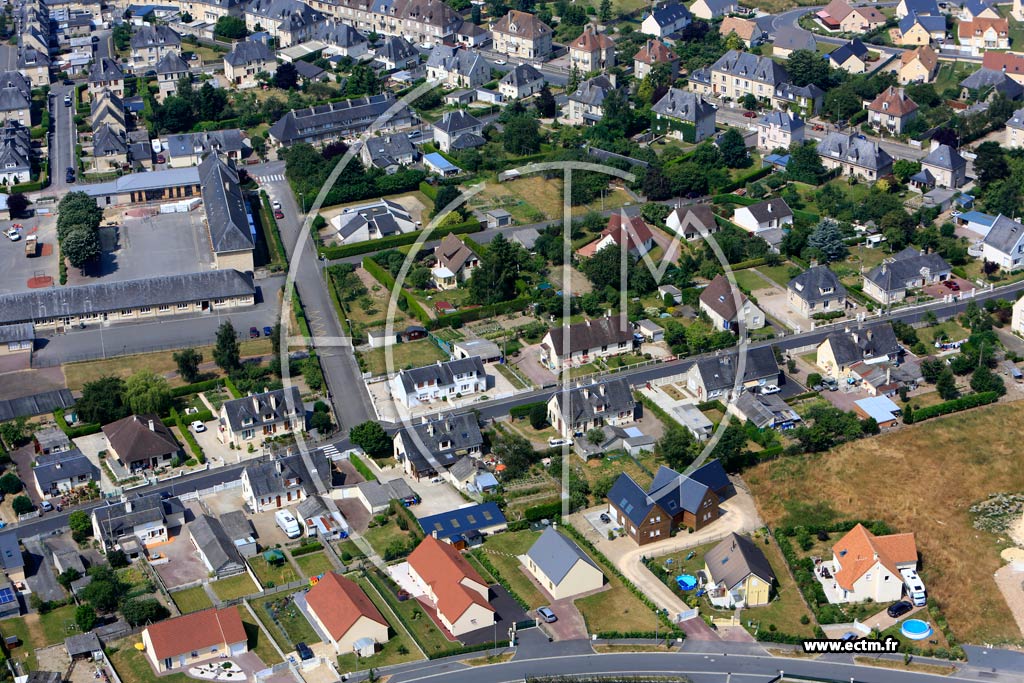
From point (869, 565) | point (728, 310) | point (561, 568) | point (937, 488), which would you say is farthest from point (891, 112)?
point (561, 568)

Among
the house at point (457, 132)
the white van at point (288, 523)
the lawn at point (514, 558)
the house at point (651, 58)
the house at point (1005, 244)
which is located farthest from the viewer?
the house at point (651, 58)

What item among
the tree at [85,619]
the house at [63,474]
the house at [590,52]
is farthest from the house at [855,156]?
the tree at [85,619]

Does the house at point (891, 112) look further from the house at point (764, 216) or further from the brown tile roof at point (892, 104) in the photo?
the house at point (764, 216)

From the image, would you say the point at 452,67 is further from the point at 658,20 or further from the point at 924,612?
the point at 924,612

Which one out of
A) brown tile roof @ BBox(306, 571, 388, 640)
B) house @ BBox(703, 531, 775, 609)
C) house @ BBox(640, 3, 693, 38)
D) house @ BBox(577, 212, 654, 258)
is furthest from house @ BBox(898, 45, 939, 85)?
brown tile roof @ BBox(306, 571, 388, 640)

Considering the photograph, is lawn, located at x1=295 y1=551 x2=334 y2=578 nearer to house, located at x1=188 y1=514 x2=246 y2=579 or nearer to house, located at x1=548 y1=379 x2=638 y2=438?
house, located at x1=188 y1=514 x2=246 y2=579

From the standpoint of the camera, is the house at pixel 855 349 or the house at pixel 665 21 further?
the house at pixel 665 21
